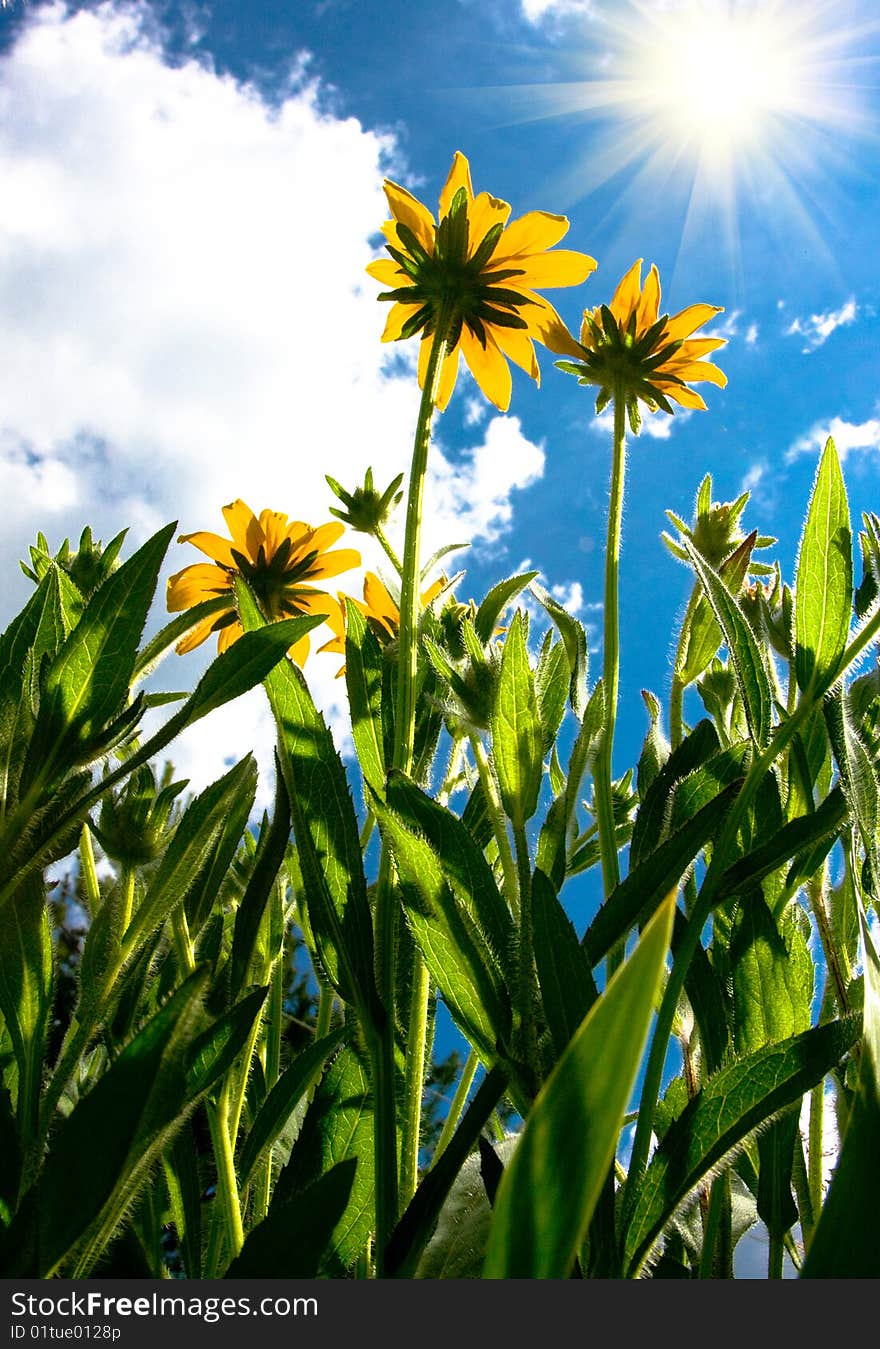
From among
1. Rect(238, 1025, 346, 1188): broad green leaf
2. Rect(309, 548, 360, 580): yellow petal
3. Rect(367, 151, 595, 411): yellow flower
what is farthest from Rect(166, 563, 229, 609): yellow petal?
Rect(238, 1025, 346, 1188): broad green leaf

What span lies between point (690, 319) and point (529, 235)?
9.3 inches

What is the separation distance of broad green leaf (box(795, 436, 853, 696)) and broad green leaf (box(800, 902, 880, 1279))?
0.32 m

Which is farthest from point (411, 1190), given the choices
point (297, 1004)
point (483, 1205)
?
point (297, 1004)

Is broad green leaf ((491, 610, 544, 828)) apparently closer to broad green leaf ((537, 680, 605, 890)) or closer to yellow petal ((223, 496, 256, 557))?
broad green leaf ((537, 680, 605, 890))

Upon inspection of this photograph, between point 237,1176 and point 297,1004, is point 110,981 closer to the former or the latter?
point 237,1176

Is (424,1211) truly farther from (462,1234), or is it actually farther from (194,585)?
(194,585)

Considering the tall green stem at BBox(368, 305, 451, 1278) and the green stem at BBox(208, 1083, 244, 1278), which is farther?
the green stem at BBox(208, 1083, 244, 1278)

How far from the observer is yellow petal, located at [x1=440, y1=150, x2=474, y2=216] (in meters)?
1.08

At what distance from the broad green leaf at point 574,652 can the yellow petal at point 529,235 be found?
19.8 inches

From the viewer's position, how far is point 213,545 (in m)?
1.24

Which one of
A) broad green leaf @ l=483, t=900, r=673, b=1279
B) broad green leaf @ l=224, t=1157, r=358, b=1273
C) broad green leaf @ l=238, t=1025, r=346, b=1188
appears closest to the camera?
broad green leaf @ l=483, t=900, r=673, b=1279

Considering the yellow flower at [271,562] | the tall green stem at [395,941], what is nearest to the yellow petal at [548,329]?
the tall green stem at [395,941]

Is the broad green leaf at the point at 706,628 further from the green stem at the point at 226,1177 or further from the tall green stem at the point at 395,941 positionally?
the green stem at the point at 226,1177

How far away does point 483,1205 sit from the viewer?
2.08 ft
